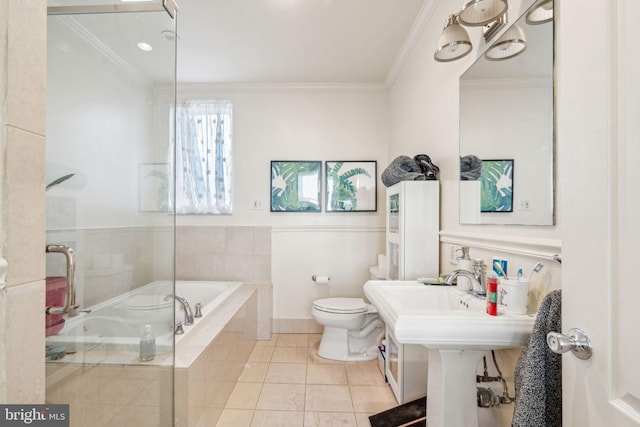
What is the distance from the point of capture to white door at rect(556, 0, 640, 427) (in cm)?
52

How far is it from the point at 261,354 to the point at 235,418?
2.82ft

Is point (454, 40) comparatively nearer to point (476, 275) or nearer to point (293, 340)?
point (476, 275)

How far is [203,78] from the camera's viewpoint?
3018 millimetres

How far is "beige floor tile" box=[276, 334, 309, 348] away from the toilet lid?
0.53 meters

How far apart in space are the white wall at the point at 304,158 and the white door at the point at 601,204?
242cm

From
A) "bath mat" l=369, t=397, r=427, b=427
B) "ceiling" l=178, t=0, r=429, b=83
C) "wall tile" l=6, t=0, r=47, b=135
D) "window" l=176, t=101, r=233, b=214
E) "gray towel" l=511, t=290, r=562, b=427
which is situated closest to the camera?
"wall tile" l=6, t=0, r=47, b=135

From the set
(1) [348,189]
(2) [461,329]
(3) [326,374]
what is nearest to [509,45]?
(2) [461,329]

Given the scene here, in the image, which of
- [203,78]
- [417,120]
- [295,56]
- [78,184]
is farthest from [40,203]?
[203,78]

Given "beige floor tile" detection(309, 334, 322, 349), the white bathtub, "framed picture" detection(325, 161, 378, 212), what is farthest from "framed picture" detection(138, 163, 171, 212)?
"beige floor tile" detection(309, 334, 322, 349)

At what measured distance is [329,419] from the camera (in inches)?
70.2

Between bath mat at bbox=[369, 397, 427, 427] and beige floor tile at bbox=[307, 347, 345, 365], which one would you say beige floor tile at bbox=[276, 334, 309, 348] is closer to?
beige floor tile at bbox=[307, 347, 345, 365]

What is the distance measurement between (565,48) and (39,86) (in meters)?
1.14

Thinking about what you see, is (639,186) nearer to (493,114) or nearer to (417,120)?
(493,114)

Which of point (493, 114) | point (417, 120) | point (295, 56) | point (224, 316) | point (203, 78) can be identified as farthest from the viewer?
point (203, 78)
